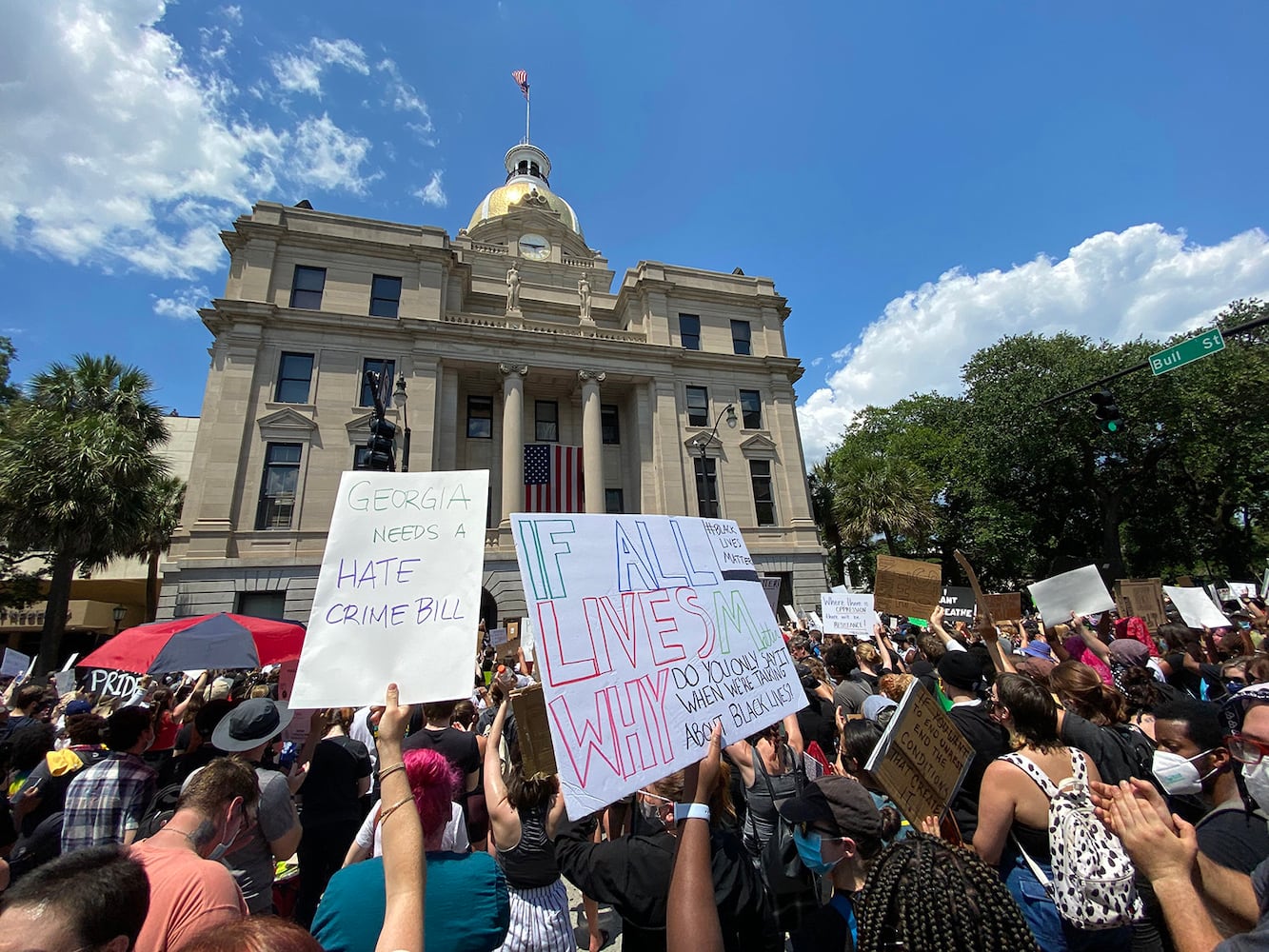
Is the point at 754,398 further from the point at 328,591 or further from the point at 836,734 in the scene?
the point at 328,591

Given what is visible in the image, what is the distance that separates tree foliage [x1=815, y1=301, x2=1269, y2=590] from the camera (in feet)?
90.9

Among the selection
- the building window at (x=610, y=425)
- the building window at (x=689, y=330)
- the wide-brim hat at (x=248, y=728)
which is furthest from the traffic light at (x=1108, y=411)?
the building window at (x=610, y=425)

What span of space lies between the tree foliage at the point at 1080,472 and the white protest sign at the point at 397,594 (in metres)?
27.9

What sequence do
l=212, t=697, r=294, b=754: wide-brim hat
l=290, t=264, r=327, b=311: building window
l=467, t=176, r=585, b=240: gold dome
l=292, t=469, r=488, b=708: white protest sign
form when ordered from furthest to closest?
l=467, t=176, r=585, b=240: gold dome < l=290, t=264, r=327, b=311: building window < l=212, t=697, r=294, b=754: wide-brim hat < l=292, t=469, r=488, b=708: white protest sign

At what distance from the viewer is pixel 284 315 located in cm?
2192

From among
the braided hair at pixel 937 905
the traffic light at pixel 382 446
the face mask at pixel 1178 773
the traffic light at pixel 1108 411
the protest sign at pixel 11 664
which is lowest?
the face mask at pixel 1178 773

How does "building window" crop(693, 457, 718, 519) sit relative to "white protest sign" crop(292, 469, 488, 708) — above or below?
above

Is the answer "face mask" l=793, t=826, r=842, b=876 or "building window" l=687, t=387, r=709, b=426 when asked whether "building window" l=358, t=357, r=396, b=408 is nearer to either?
"building window" l=687, t=387, r=709, b=426

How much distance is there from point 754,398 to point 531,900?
87.7 feet

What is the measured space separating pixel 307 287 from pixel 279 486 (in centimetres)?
882

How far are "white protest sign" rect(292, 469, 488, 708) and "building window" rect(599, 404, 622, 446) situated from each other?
24.3 metres

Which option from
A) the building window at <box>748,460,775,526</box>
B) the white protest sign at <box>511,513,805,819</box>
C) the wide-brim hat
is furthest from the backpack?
the building window at <box>748,460,775,526</box>

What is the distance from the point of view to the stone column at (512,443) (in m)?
22.7

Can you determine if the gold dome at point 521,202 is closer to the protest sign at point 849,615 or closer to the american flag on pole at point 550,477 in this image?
the american flag on pole at point 550,477
